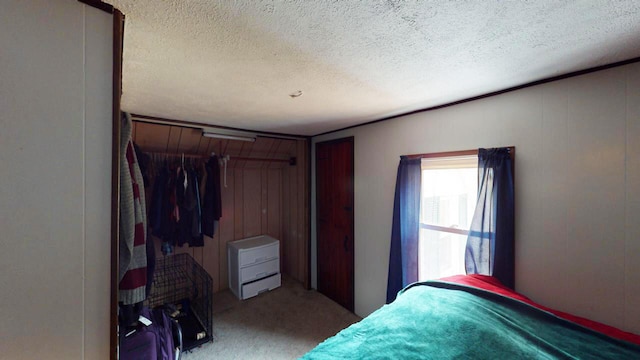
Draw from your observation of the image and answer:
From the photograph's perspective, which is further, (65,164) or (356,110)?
(356,110)

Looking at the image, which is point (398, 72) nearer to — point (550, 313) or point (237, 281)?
point (550, 313)

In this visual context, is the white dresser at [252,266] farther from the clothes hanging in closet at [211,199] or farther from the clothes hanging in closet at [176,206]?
the clothes hanging in closet at [176,206]

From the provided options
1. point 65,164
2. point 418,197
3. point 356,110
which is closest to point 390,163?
point 418,197

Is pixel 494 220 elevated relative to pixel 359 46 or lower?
lower

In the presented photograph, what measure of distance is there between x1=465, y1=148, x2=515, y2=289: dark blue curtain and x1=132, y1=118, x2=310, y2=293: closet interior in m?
2.14

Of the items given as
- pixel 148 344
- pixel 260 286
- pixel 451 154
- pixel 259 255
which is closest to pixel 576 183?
pixel 451 154

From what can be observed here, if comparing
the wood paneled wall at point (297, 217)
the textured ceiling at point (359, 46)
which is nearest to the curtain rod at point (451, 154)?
the textured ceiling at point (359, 46)

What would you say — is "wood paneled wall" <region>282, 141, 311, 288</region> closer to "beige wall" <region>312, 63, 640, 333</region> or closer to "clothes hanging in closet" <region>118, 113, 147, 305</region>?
"beige wall" <region>312, 63, 640, 333</region>

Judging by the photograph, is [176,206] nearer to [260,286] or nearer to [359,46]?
[260,286]

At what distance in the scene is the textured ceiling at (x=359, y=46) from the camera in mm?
824

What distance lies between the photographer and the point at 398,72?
1.32 meters

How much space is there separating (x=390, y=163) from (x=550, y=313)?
58.7 inches

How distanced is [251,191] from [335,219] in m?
1.44

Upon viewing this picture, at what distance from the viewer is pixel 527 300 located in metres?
1.35
